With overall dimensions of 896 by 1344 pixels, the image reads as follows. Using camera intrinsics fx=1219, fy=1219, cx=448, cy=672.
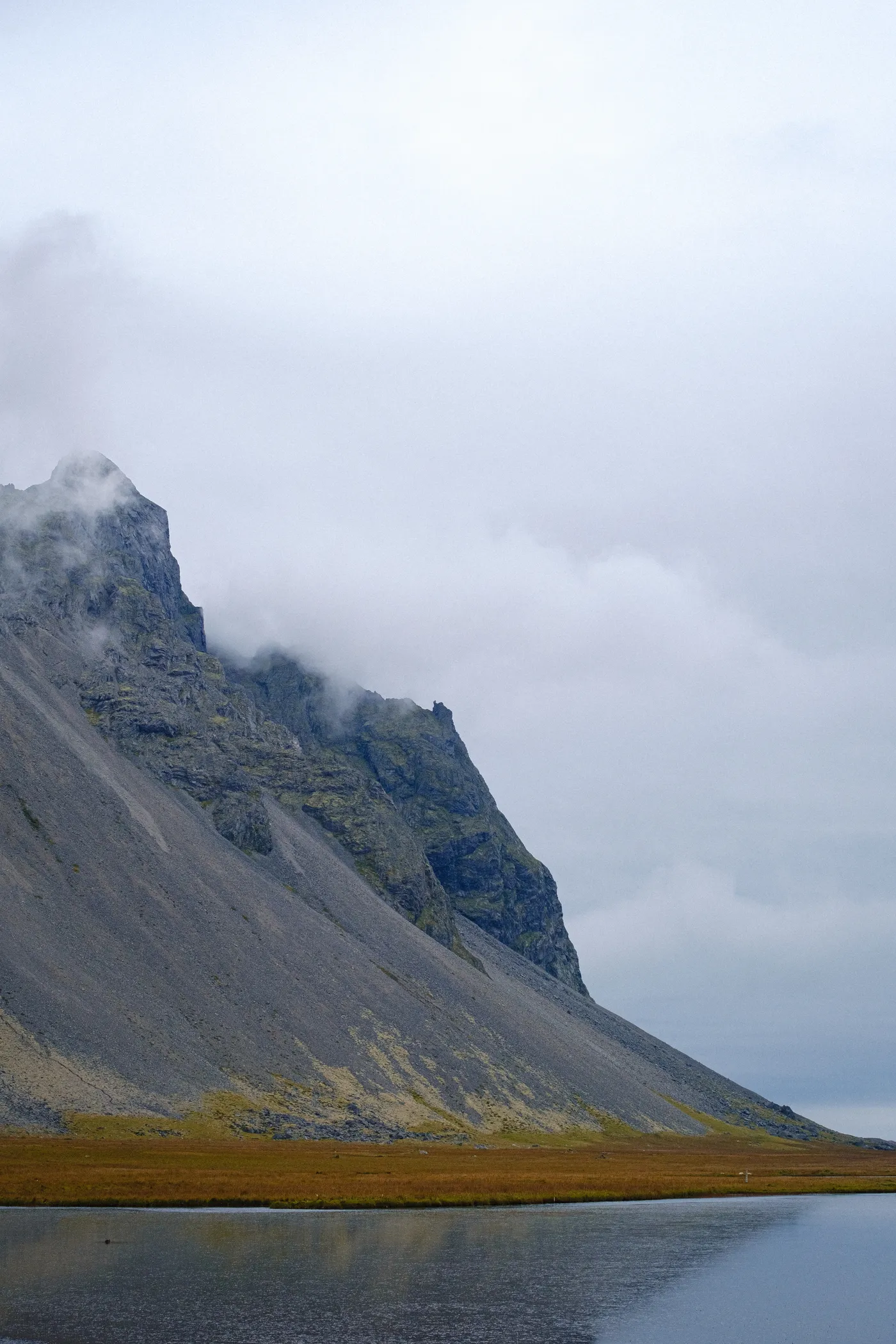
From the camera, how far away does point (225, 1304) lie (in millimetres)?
37344

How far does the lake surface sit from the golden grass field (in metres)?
5.65

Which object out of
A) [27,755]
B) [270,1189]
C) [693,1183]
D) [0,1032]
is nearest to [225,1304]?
[270,1189]

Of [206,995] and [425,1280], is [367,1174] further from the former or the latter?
[206,995]

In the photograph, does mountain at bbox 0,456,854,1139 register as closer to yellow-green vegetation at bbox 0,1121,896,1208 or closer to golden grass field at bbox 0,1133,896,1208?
yellow-green vegetation at bbox 0,1121,896,1208

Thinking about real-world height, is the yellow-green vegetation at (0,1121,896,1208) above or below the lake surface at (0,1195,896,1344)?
below

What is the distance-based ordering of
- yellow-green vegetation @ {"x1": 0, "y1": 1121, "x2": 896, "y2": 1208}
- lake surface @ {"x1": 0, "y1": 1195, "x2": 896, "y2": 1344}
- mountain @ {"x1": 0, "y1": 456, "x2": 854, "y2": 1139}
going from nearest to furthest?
lake surface @ {"x1": 0, "y1": 1195, "x2": 896, "y2": 1344}
yellow-green vegetation @ {"x1": 0, "y1": 1121, "x2": 896, "y2": 1208}
mountain @ {"x1": 0, "y1": 456, "x2": 854, "y2": 1139}

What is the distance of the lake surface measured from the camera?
34.7m

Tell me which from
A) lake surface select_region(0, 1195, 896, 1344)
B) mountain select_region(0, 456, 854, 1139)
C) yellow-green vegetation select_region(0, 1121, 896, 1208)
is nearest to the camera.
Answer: lake surface select_region(0, 1195, 896, 1344)

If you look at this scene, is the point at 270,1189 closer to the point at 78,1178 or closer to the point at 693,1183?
the point at 78,1178

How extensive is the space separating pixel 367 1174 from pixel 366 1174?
2.18 feet

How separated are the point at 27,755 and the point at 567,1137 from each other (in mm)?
88541

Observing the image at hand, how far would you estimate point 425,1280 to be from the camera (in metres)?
43.2

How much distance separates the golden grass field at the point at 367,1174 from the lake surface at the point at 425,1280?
18.5 ft

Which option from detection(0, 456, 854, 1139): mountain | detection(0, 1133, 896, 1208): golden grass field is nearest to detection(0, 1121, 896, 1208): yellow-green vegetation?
detection(0, 1133, 896, 1208): golden grass field
